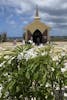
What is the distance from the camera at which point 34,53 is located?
2.85 metres

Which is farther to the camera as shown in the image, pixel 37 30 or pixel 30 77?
pixel 37 30

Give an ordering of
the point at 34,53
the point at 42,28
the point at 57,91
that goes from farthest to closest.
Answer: the point at 42,28
the point at 57,91
the point at 34,53

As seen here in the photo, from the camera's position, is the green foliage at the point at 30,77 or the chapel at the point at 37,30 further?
the chapel at the point at 37,30

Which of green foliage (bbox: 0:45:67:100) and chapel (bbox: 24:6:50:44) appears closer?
green foliage (bbox: 0:45:67:100)

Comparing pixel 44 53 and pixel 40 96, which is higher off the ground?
pixel 44 53

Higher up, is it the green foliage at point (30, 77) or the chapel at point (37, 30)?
the green foliage at point (30, 77)

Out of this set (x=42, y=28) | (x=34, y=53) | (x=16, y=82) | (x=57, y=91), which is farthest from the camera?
(x=42, y=28)

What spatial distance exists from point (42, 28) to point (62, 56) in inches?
967

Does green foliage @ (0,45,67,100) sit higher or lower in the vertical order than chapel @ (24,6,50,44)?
higher

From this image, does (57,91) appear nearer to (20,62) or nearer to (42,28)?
(20,62)

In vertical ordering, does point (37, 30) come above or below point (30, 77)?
below

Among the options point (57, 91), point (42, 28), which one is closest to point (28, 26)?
point (42, 28)

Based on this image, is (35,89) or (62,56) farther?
(62,56)

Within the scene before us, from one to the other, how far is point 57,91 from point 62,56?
0.31m
